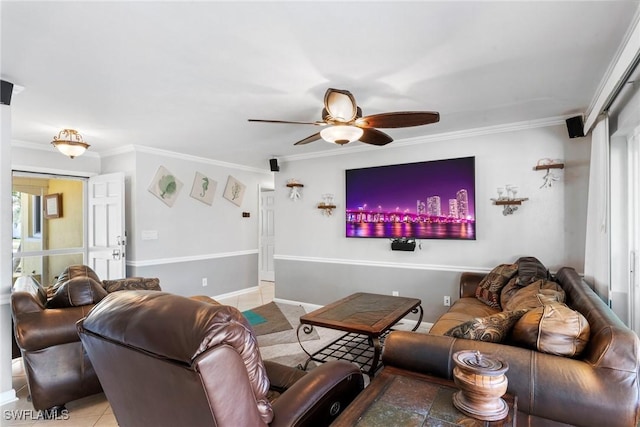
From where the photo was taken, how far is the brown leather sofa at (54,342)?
2.19 meters

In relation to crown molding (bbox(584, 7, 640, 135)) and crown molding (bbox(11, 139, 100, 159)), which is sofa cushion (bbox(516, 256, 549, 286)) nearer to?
crown molding (bbox(584, 7, 640, 135))

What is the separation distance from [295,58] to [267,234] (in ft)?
17.9

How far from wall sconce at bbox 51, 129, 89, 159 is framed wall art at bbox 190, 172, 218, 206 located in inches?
68.7

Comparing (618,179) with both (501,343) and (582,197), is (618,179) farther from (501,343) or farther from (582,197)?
(501,343)

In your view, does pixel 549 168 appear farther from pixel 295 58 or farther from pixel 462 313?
pixel 295 58

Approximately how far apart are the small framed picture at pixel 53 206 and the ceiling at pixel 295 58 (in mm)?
2226

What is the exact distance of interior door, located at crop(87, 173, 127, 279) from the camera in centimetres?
446

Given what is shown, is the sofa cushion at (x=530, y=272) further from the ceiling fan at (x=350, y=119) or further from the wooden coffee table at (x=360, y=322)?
the ceiling fan at (x=350, y=119)

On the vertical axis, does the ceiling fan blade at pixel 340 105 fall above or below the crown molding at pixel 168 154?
below

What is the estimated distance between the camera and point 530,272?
315 centimetres

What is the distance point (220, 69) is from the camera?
2338mm

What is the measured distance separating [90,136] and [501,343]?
4.73m

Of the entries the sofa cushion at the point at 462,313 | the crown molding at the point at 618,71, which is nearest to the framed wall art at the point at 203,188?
the sofa cushion at the point at 462,313

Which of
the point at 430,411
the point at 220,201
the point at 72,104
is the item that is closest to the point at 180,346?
the point at 430,411
